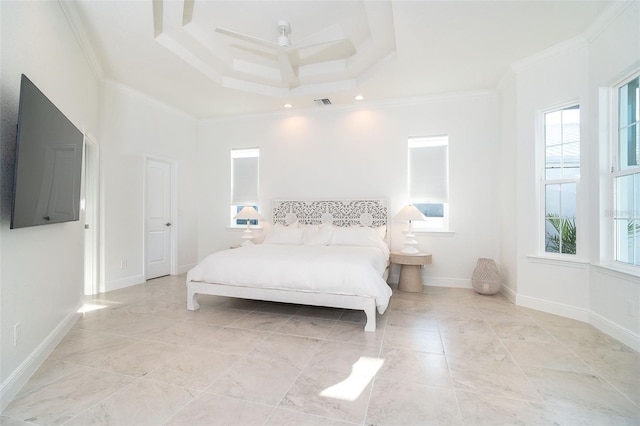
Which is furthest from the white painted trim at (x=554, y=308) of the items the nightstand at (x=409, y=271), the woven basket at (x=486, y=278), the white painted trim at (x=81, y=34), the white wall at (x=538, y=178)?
the white painted trim at (x=81, y=34)

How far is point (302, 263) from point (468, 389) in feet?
5.94

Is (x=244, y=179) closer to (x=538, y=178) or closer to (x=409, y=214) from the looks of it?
(x=409, y=214)

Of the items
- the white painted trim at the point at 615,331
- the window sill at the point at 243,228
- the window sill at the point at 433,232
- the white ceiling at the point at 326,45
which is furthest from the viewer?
the window sill at the point at 243,228

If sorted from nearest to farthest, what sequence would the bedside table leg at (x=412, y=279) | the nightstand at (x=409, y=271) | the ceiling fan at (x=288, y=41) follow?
the ceiling fan at (x=288, y=41) → the nightstand at (x=409, y=271) → the bedside table leg at (x=412, y=279)

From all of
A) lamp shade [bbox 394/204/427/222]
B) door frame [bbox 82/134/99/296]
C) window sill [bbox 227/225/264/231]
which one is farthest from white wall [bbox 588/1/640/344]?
door frame [bbox 82/134/99/296]

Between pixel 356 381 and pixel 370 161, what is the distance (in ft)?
12.2

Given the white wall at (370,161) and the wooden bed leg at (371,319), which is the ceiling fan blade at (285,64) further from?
the wooden bed leg at (371,319)

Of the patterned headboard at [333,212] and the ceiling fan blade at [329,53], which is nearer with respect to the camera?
the ceiling fan blade at [329,53]

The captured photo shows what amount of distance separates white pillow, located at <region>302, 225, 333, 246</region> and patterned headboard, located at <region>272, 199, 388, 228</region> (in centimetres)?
46

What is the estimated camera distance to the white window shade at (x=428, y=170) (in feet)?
15.9

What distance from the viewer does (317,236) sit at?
15.2 feet

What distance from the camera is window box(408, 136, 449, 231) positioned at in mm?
4836

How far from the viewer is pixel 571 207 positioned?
3404 mm

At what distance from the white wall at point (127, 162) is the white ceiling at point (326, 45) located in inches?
14.5
